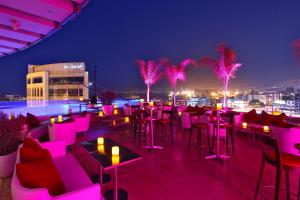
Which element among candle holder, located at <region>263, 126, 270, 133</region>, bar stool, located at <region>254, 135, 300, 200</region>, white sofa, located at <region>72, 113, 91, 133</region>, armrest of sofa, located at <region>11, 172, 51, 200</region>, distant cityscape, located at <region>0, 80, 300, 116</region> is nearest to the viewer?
armrest of sofa, located at <region>11, 172, 51, 200</region>

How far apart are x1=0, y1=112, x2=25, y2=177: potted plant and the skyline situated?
453cm

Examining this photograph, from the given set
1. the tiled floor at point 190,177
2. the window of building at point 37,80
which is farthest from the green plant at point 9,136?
the window of building at point 37,80

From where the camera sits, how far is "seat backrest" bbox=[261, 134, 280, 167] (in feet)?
6.63

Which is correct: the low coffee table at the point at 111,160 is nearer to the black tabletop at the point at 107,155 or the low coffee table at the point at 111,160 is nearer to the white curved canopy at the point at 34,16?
the black tabletop at the point at 107,155

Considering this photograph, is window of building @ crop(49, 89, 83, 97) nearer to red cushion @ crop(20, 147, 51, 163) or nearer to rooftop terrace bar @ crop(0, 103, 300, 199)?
rooftop terrace bar @ crop(0, 103, 300, 199)

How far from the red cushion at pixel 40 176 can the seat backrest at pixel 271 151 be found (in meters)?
2.09

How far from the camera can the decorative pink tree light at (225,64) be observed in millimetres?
8228

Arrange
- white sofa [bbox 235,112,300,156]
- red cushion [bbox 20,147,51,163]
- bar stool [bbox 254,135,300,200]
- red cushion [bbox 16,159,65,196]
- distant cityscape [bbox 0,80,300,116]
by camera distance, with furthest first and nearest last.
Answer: distant cityscape [bbox 0,80,300,116] < white sofa [bbox 235,112,300,156] < bar stool [bbox 254,135,300,200] < red cushion [bbox 20,147,51,163] < red cushion [bbox 16,159,65,196]

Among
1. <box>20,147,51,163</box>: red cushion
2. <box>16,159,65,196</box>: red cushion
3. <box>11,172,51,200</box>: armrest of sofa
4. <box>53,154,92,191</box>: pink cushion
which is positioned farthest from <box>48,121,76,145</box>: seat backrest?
<box>11,172,51,200</box>: armrest of sofa

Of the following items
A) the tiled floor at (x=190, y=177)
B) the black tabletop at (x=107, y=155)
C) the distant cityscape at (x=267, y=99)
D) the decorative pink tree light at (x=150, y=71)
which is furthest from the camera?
the decorative pink tree light at (x=150, y=71)

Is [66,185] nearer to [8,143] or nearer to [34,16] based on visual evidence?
[8,143]

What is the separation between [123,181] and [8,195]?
146cm

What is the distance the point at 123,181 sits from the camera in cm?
306

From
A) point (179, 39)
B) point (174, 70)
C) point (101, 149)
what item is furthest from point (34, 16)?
point (179, 39)
